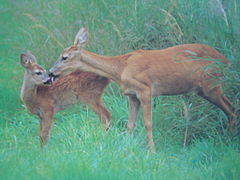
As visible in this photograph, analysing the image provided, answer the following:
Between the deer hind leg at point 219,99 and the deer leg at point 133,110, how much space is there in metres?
0.92

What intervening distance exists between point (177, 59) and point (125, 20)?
7.07 feet

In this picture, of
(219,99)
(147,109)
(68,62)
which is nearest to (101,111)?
(68,62)

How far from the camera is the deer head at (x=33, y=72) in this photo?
8291mm

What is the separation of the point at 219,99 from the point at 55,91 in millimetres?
2556

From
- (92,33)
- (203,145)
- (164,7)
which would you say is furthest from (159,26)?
(203,145)

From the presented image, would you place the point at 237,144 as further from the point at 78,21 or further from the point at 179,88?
the point at 78,21

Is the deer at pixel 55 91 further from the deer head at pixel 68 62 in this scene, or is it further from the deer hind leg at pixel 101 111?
the deer head at pixel 68 62

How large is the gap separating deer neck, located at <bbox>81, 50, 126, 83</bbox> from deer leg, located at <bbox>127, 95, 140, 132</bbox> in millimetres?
345

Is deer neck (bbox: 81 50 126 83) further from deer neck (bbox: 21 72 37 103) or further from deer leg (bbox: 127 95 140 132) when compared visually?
deer neck (bbox: 21 72 37 103)

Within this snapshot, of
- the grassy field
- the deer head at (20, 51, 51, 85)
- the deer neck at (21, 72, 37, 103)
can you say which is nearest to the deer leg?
the grassy field

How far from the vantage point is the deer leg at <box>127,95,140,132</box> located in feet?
25.9

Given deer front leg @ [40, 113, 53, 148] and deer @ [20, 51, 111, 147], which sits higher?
deer @ [20, 51, 111, 147]

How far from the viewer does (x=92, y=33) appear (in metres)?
10.2

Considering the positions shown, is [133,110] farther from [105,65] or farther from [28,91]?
[28,91]
